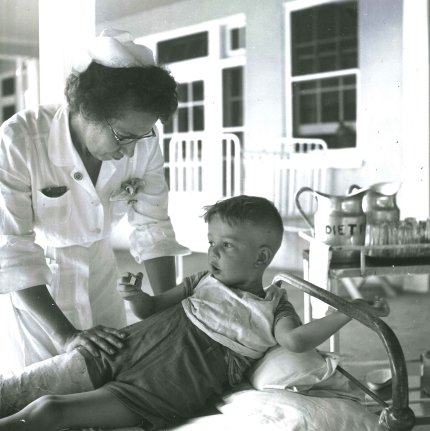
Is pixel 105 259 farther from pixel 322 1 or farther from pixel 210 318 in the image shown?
pixel 322 1

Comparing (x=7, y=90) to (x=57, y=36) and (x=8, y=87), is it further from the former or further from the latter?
(x=57, y=36)

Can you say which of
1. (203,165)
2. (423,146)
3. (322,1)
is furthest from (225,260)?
(322,1)

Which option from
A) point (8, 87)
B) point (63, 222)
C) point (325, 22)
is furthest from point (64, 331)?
point (325, 22)

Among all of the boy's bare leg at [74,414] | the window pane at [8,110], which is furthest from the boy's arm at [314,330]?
the window pane at [8,110]

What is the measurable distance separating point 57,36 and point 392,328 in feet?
8.00

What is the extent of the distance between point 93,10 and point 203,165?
2101 millimetres

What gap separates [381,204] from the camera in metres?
2.51

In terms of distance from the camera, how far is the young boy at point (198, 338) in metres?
1.29

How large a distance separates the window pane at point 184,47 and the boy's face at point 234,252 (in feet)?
11.8

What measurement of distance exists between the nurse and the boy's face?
27cm

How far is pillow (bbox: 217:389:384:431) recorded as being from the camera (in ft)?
3.96

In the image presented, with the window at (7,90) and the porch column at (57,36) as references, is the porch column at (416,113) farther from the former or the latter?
the window at (7,90)

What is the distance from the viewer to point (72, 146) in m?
1.54

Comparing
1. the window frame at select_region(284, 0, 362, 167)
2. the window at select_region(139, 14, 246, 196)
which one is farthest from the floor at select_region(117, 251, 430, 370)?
the window at select_region(139, 14, 246, 196)
